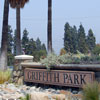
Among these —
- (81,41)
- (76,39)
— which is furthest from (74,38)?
(81,41)

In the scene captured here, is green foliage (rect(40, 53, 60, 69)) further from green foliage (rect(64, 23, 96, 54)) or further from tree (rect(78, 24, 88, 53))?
green foliage (rect(64, 23, 96, 54))

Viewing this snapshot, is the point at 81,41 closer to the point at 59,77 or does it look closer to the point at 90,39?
the point at 90,39

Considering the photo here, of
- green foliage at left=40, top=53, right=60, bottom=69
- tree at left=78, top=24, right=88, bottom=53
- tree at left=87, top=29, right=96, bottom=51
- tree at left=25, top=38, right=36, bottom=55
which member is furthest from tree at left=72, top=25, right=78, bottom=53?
green foliage at left=40, top=53, right=60, bottom=69

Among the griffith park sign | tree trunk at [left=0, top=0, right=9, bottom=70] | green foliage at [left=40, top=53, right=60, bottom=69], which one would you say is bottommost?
the griffith park sign

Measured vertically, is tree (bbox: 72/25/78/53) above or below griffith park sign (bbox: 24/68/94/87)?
above

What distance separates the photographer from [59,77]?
9430 mm

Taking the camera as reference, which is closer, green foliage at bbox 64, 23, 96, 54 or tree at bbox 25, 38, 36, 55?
tree at bbox 25, 38, 36, 55

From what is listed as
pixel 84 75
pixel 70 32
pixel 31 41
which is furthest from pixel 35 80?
pixel 70 32

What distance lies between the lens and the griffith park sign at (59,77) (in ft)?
27.6

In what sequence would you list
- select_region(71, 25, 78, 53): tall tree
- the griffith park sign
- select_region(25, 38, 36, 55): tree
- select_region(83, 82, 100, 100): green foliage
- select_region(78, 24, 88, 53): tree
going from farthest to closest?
select_region(71, 25, 78, 53): tall tree < select_region(78, 24, 88, 53): tree < select_region(25, 38, 36, 55): tree < the griffith park sign < select_region(83, 82, 100, 100): green foliage

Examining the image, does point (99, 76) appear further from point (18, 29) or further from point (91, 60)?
point (18, 29)

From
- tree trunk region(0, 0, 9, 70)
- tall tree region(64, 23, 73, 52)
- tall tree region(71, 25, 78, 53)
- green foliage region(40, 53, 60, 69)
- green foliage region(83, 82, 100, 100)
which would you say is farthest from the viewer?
tall tree region(71, 25, 78, 53)

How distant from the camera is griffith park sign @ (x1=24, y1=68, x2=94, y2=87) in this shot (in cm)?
841

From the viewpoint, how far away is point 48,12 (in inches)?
760
